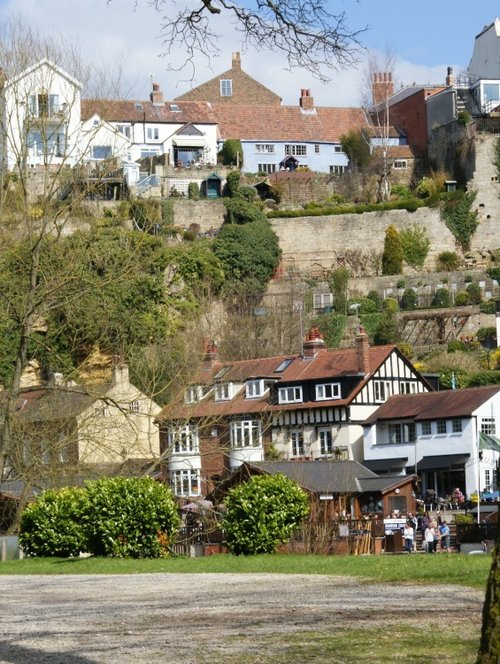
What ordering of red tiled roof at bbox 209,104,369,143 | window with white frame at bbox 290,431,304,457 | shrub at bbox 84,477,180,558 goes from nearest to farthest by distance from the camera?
shrub at bbox 84,477,180,558 → window with white frame at bbox 290,431,304,457 → red tiled roof at bbox 209,104,369,143

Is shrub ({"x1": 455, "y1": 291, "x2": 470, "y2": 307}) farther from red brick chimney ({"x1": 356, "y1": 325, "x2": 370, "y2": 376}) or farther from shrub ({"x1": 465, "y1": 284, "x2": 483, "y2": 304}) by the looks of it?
red brick chimney ({"x1": 356, "y1": 325, "x2": 370, "y2": 376})

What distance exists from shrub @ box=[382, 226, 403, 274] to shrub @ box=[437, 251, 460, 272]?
85.2 inches

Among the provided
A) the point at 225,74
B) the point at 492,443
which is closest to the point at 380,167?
the point at 225,74

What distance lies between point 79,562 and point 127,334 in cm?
3275

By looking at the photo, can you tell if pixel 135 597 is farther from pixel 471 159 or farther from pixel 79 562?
pixel 471 159

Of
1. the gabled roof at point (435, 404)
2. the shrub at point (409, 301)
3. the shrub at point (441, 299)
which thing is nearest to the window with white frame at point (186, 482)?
the gabled roof at point (435, 404)

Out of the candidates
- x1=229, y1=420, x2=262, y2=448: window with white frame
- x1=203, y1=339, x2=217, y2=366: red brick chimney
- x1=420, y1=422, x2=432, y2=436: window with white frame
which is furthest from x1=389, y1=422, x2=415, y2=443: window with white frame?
x1=203, y1=339, x2=217, y2=366: red brick chimney

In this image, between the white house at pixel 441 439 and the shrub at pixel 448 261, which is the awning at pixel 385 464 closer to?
the white house at pixel 441 439

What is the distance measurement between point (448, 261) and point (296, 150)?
1721 centimetres

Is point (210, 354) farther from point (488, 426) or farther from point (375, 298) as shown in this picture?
point (375, 298)

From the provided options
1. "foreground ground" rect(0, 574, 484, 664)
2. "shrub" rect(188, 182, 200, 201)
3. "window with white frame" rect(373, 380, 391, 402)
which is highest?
"shrub" rect(188, 182, 200, 201)

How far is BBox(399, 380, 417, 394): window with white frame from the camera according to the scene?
5634 centimetres

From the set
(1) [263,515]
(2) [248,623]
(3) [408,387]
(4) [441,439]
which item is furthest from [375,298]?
(2) [248,623]

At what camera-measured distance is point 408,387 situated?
56.7m
